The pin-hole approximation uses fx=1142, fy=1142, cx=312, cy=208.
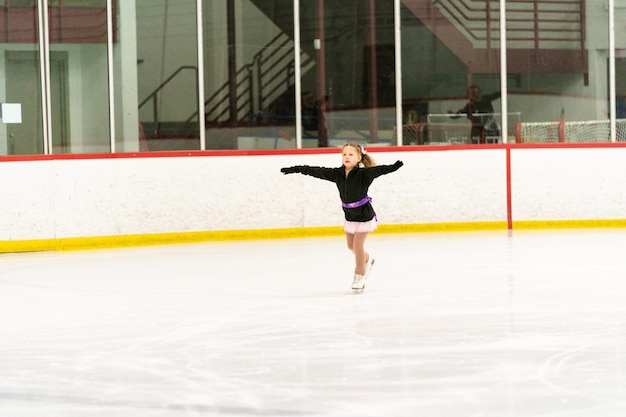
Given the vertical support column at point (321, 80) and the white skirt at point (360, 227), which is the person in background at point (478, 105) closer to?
the vertical support column at point (321, 80)

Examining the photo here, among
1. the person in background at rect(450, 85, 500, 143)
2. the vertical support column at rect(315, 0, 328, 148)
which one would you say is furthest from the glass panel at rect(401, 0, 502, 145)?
the vertical support column at rect(315, 0, 328, 148)

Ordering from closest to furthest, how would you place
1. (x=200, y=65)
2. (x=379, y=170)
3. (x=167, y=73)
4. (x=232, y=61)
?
(x=379, y=170) → (x=167, y=73) → (x=200, y=65) → (x=232, y=61)

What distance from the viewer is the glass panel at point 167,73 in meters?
12.6

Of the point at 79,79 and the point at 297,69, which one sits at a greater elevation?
the point at 297,69

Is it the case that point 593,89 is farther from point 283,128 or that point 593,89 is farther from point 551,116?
point 283,128

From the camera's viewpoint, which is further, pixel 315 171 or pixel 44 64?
pixel 44 64

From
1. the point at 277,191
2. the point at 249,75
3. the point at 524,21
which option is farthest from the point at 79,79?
the point at 524,21

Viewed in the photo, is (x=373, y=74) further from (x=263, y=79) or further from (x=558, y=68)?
(x=558, y=68)

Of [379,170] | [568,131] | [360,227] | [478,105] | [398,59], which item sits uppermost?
[398,59]

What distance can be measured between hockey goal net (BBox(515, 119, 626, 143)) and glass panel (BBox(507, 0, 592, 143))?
12mm

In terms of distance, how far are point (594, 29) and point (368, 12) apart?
274 cm

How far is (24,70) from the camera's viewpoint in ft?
39.3

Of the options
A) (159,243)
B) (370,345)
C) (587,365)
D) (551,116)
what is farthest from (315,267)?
(551,116)

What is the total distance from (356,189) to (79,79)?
5730 millimetres
